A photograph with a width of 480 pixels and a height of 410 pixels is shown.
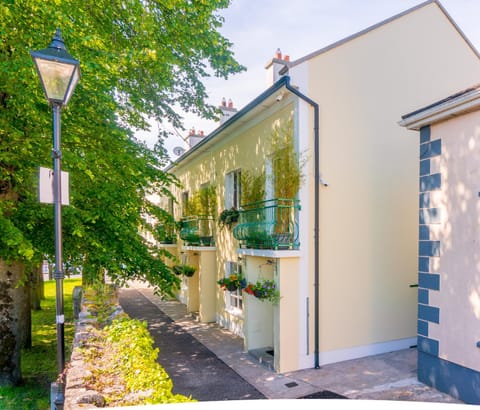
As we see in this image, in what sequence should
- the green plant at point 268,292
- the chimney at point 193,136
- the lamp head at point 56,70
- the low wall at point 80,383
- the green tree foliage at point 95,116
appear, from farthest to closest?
the chimney at point 193,136
the green plant at point 268,292
the green tree foliage at point 95,116
the lamp head at point 56,70
the low wall at point 80,383

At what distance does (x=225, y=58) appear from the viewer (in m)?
7.98

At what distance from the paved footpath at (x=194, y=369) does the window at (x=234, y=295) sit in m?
1.64

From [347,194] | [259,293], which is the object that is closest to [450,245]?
[347,194]

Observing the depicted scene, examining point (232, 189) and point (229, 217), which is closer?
point (229, 217)

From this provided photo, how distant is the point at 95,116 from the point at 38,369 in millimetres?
6187

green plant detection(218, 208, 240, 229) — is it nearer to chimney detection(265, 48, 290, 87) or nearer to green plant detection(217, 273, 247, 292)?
green plant detection(217, 273, 247, 292)

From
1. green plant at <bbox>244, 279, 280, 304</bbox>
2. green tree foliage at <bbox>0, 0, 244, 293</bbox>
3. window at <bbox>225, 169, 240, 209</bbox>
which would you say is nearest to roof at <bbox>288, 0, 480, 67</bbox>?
green tree foliage at <bbox>0, 0, 244, 293</bbox>

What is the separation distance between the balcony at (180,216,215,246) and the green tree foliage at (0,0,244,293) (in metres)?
4.13

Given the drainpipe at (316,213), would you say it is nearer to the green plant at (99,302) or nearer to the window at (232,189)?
the window at (232,189)

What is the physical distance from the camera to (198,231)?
12.7 meters

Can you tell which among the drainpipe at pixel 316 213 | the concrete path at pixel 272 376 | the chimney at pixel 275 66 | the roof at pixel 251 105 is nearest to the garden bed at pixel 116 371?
the concrete path at pixel 272 376

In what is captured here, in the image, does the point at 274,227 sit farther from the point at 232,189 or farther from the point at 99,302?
the point at 99,302

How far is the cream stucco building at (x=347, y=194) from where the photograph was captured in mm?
7352

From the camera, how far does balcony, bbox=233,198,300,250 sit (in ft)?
24.1
